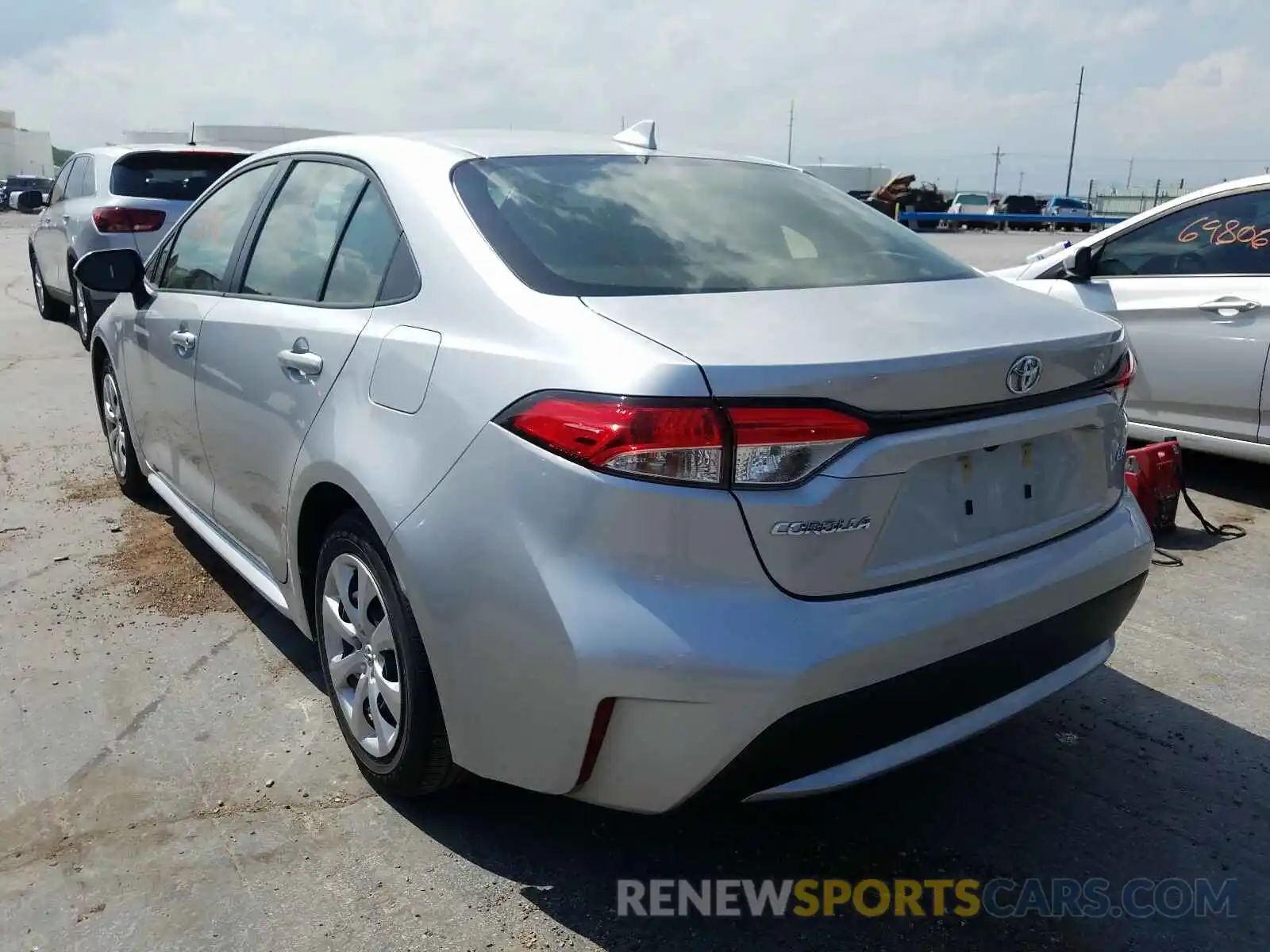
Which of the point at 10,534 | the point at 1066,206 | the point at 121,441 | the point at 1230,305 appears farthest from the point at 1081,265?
the point at 1066,206

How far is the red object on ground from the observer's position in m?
4.46

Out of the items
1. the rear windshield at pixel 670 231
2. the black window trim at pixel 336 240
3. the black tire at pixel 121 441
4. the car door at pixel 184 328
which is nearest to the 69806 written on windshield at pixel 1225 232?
the rear windshield at pixel 670 231

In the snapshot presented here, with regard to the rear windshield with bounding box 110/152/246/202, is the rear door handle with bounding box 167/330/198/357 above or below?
below

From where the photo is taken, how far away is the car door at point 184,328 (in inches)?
140

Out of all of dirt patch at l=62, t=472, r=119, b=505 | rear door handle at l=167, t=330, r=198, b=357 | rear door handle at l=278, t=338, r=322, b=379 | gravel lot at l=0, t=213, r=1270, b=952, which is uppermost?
rear door handle at l=278, t=338, r=322, b=379

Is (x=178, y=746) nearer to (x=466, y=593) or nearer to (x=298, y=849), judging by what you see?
(x=298, y=849)

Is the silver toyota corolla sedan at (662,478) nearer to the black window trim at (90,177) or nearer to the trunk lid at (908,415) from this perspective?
the trunk lid at (908,415)

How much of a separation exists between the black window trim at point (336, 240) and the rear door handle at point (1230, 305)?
4088mm

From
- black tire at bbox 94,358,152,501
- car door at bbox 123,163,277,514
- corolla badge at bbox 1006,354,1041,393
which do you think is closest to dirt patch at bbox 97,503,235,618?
black tire at bbox 94,358,152,501

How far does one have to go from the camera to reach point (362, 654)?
268cm

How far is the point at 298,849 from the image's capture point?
101 inches

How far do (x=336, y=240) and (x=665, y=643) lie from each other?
1.64m

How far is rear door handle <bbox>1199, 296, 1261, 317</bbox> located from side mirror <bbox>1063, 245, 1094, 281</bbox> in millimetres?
626

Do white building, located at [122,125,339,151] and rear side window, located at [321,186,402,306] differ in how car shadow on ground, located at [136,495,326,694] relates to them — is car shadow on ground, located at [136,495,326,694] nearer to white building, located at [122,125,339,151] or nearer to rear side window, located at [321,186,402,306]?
rear side window, located at [321,186,402,306]
